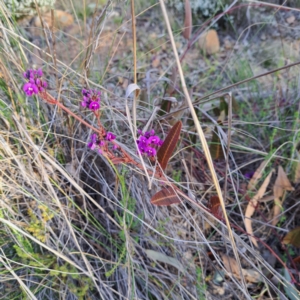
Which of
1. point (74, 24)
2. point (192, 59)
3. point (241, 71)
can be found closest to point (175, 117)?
point (241, 71)

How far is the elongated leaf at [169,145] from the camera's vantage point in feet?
2.44

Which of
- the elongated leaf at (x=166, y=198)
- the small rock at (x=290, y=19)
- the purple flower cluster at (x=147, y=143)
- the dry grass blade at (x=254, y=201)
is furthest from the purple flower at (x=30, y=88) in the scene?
the small rock at (x=290, y=19)

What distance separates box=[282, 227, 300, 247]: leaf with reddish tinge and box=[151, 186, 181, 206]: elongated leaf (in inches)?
14.2

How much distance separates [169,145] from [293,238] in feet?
1.47

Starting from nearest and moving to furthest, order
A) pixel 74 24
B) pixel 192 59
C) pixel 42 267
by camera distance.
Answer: pixel 42 267 → pixel 192 59 → pixel 74 24

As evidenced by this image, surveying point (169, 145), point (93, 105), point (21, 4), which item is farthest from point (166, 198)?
point (21, 4)

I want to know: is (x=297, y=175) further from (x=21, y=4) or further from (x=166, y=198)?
(x=21, y=4)

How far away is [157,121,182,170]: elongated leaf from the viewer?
0.74m

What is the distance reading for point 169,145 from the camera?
29.6 inches

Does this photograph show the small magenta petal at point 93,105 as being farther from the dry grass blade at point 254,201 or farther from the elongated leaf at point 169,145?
the dry grass blade at point 254,201

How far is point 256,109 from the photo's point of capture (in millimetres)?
1335

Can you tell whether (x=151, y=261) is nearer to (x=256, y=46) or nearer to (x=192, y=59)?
(x=192, y=59)

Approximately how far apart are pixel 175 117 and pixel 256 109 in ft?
1.65

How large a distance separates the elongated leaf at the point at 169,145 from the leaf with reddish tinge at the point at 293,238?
1.35 ft
